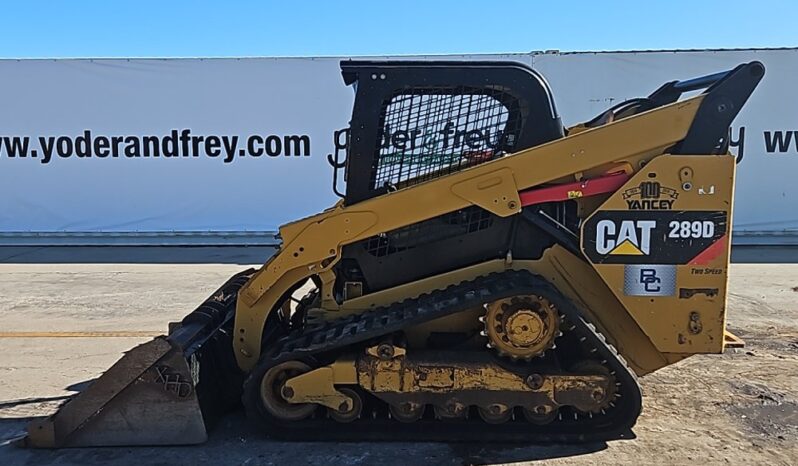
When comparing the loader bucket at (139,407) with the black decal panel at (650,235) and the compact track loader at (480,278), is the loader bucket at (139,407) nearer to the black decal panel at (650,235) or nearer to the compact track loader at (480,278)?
the compact track loader at (480,278)

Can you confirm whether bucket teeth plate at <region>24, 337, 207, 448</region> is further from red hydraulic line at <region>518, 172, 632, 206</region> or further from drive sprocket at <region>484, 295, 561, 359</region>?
red hydraulic line at <region>518, 172, 632, 206</region>

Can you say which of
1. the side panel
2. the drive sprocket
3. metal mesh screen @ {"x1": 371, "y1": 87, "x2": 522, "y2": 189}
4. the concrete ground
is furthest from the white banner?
the drive sprocket

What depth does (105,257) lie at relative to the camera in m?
12.4

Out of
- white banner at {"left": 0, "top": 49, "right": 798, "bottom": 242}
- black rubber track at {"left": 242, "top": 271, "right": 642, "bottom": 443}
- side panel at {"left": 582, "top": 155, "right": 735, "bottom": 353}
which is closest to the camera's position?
black rubber track at {"left": 242, "top": 271, "right": 642, "bottom": 443}

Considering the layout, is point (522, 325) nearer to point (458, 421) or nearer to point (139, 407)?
point (458, 421)

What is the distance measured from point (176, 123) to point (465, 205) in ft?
35.9

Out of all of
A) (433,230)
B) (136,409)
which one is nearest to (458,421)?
(433,230)

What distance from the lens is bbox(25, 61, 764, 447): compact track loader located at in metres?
3.92

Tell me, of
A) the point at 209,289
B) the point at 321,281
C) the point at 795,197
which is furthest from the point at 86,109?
the point at 795,197

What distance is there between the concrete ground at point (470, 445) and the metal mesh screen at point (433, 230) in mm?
1207

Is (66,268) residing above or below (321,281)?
below

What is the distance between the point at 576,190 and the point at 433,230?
0.89m

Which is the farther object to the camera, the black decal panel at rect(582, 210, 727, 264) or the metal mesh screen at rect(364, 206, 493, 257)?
the metal mesh screen at rect(364, 206, 493, 257)

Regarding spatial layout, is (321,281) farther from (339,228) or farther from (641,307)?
(641,307)
